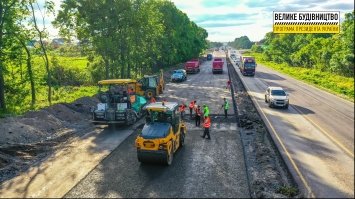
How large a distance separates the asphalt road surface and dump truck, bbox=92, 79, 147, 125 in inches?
103

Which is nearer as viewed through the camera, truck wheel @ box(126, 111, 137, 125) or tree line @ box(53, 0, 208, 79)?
truck wheel @ box(126, 111, 137, 125)

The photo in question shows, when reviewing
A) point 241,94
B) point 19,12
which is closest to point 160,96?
point 241,94

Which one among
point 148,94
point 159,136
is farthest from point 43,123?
point 148,94

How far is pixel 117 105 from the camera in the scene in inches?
982

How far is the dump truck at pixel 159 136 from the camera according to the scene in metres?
16.3

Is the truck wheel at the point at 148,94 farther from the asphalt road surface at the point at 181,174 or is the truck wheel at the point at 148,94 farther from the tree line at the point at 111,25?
the asphalt road surface at the point at 181,174

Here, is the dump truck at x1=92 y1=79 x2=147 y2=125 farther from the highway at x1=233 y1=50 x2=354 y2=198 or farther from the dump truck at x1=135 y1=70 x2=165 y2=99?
the highway at x1=233 y1=50 x2=354 y2=198

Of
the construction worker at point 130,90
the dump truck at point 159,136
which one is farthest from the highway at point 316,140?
the construction worker at point 130,90

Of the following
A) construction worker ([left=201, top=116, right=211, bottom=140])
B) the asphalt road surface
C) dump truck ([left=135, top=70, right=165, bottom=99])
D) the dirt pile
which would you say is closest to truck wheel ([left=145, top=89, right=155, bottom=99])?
dump truck ([left=135, top=70, right=165, bottom=99])

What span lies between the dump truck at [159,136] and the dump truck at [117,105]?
6583 mm

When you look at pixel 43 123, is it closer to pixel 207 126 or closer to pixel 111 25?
pixel 207 126

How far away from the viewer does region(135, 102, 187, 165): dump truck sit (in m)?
16.3

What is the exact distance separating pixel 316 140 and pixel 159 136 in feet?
34.8

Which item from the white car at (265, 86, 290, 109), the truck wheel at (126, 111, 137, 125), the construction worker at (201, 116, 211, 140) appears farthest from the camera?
the white car at (265, 86, 290, 109)
